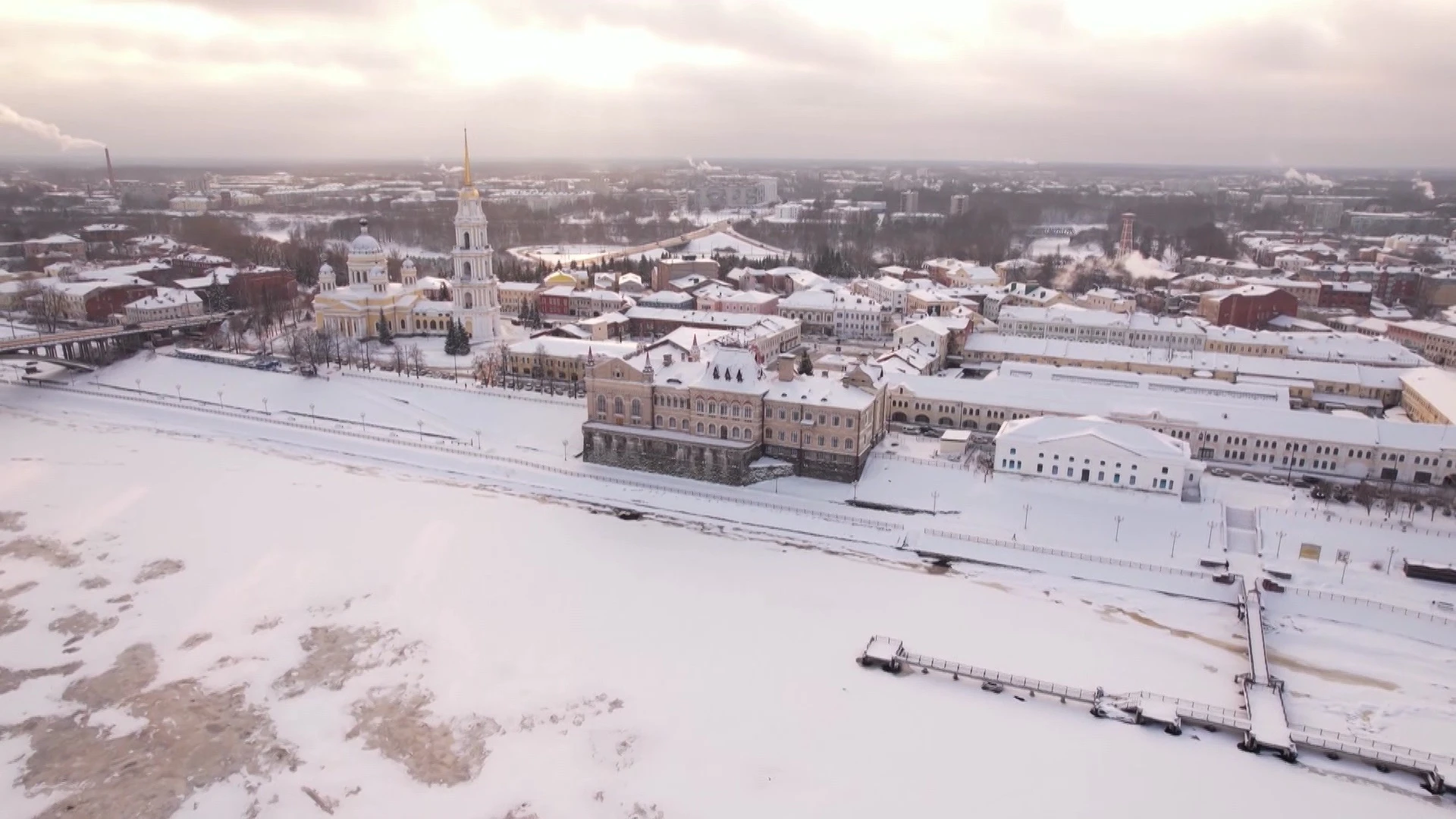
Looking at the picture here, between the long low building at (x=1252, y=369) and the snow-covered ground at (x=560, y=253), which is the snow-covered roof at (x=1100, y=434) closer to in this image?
the long low building at (x=1252, y=369)

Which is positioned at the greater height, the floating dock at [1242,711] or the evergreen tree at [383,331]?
the evergreen tree at [383,331]

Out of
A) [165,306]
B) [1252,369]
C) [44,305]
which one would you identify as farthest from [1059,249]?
[44,305]

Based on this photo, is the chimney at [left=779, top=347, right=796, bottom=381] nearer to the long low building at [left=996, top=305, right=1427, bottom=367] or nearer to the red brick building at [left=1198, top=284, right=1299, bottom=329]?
the long low building at [left=996, top=305, right=1427, bottom=367]

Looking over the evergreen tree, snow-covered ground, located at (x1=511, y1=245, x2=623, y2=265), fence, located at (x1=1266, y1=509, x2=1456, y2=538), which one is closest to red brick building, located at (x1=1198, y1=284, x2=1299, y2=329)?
fence, located at (x1=1266, y1=509, x2=1456, y2=538)

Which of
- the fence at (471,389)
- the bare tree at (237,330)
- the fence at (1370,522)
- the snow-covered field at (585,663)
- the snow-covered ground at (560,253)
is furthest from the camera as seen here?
the snow-covered ground at (560,253)

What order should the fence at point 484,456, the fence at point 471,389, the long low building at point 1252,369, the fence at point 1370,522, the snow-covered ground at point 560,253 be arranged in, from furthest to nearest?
the snow-covered ground at point 560,253
the long low building at point 1252,369
the fence at point 471,389
the fence at point 484,456
the fence at point 1370,522

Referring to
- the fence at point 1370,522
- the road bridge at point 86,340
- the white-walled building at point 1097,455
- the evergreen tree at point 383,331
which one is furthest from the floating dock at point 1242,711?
the road bridge at point 86,340

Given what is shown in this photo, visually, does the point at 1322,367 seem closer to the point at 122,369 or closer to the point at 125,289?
the point at 122,369
